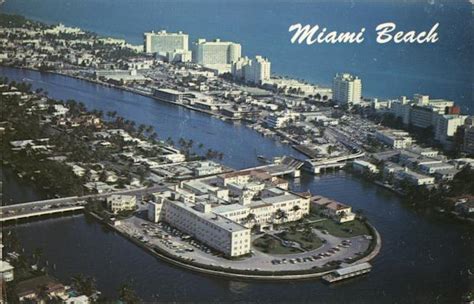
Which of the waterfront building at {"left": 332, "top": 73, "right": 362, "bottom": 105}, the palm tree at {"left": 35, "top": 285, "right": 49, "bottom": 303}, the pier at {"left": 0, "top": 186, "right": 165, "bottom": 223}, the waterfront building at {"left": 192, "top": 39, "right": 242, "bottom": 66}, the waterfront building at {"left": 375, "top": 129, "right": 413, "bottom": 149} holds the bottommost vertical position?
the palm tree at {"left": 35, "top": 285, "right": 49, "bottom": 303}

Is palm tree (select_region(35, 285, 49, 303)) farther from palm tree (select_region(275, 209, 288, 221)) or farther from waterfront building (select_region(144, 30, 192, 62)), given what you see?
waterfront building (select_region(144, 30, 192, 62))

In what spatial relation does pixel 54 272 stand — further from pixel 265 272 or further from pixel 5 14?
pixel 5 14

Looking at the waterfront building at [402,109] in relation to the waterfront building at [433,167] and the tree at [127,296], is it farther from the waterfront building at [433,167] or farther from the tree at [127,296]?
the tree at [127,296]

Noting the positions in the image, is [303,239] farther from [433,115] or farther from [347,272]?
[433,115]

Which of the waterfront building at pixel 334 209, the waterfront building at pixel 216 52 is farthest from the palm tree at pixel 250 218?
the waterfront building at pixel 216 52

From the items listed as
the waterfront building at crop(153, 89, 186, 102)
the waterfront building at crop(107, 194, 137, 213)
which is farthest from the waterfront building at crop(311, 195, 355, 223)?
the waterfront building at crop(153, 89, 186, 102)

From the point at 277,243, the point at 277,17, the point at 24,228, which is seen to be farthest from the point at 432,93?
the point at 24,228

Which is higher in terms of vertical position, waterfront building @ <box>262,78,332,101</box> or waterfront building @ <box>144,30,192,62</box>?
waterfront building @ <box>144,30,192,62</box>
